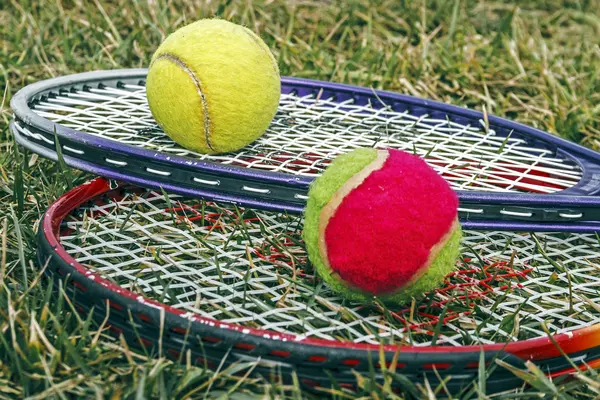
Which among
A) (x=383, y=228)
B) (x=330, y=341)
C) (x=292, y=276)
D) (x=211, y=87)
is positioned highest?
(x=211, y=87)

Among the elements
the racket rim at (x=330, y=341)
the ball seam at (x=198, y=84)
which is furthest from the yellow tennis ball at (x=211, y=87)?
the racket rim at (x=330, y=341)

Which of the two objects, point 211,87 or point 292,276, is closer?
point 292,276

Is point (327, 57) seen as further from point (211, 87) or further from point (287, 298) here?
point (287, 298)

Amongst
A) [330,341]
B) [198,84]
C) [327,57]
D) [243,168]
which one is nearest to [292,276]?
[243,168]

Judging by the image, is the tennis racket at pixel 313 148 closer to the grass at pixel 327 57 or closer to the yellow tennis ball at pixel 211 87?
the yellow tennis ball at pixel 211 87

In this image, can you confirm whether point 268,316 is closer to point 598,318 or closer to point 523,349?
point 523,349

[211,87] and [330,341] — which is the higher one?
[211,87]

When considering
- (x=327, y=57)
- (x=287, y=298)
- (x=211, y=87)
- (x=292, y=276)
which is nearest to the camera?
(x=287, y=298)

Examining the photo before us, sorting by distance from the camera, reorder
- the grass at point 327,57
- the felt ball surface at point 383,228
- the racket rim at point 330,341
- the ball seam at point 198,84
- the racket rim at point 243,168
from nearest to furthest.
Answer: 1. the racket rim at point 330,341
2. the felt ball surface at point 383,228
3. the grass at point 327,57
4. the racket rim at point 243,168
5. the ball seam at point 198,84
